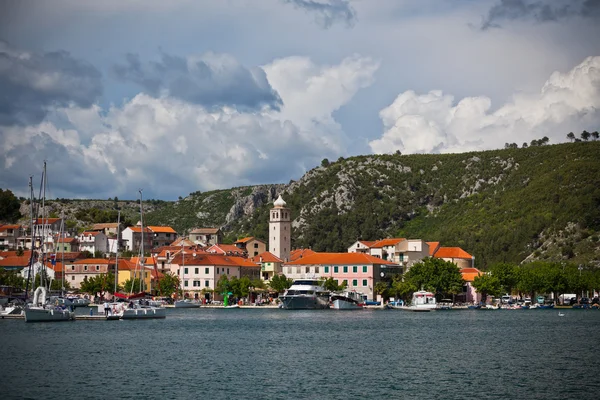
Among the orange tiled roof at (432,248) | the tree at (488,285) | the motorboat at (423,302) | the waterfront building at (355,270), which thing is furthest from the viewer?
the orange tiled roof at (432,248)

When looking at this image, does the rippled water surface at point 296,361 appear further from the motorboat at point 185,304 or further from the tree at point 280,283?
the tree at point 280,283

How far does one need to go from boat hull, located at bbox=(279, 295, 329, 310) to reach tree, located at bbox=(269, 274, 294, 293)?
55.4ft

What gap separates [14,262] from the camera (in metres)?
175

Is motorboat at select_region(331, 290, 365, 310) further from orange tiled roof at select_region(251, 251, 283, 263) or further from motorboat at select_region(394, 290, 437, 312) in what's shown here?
orange tiled roof at select_region(251, 251, 283, 263)

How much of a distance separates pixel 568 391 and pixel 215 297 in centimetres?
12654

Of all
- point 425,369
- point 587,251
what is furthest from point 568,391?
point 587,251

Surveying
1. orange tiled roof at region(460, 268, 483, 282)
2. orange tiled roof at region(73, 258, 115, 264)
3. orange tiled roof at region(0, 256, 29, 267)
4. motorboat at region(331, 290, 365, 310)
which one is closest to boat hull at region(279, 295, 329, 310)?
motorboat at region(331, 290, 365, 310)

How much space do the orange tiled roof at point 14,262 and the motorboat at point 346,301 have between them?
64987mm

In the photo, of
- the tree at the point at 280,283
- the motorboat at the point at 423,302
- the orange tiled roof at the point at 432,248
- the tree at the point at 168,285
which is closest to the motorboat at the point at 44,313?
the tree at the point at 168,285

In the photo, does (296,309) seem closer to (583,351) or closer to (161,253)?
(161,253)

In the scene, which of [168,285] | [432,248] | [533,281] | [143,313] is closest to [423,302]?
[533,281]

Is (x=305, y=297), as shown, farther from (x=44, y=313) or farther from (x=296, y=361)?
(x=296, y=361)

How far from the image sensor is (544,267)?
6644 inches

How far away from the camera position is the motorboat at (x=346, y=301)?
151 meters
